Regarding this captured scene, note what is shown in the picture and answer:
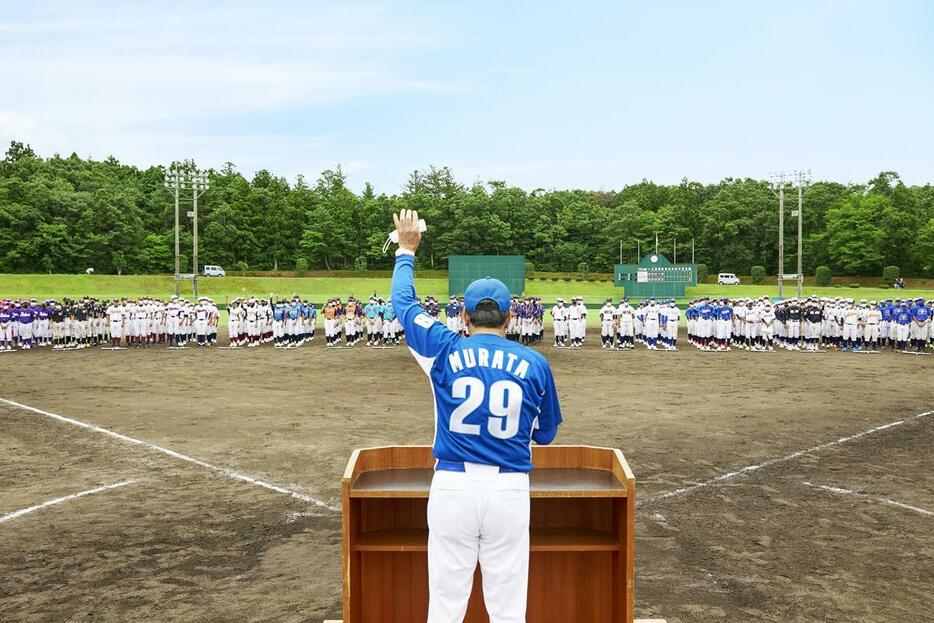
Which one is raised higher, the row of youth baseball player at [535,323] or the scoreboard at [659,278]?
the scoreboard at [659,278]

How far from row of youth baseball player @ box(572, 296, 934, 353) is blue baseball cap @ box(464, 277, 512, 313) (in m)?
24.7

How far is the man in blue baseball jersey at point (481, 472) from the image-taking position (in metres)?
3.72

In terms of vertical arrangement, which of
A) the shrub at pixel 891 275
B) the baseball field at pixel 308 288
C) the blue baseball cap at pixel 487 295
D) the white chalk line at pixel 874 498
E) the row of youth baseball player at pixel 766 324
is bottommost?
the white chalk line at pixel 874 498

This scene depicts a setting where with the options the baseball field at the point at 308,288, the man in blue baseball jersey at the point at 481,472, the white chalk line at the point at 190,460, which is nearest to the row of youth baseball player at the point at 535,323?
the white chalk line at the point at 190,460

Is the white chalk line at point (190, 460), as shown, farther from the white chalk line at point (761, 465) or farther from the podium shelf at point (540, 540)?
the podium shelf at point (540, 540)

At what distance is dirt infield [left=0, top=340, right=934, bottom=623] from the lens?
6285mm

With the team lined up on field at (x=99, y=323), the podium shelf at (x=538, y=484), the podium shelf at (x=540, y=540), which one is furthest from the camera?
the team lined up on field at (x=99, y=323)

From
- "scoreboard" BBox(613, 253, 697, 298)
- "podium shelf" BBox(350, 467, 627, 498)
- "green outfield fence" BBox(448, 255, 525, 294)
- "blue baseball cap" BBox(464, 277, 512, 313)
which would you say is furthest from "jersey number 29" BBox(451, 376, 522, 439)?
"green outfield fence" BBox(448, 255, 525, 294)

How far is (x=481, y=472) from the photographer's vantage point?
148 inches

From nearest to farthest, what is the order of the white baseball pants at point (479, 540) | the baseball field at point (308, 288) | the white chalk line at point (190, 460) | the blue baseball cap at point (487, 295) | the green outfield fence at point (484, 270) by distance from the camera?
the white baseball pants at point (479, 540)
the blue baseball cap at point (487, 295)
the white chalk line at point (190, 460)
the green outfield fence at point (484, 270)
the baseball field at point (308, 288)

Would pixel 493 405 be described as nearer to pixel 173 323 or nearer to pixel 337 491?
pixel 337 491

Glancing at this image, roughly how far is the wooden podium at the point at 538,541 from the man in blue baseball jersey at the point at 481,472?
1.76ft

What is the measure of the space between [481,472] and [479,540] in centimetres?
34

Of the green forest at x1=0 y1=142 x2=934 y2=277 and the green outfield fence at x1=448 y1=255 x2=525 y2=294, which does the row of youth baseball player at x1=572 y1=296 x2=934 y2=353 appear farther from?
the green forest at x1=0 y1=142 x2=934 y2=277
